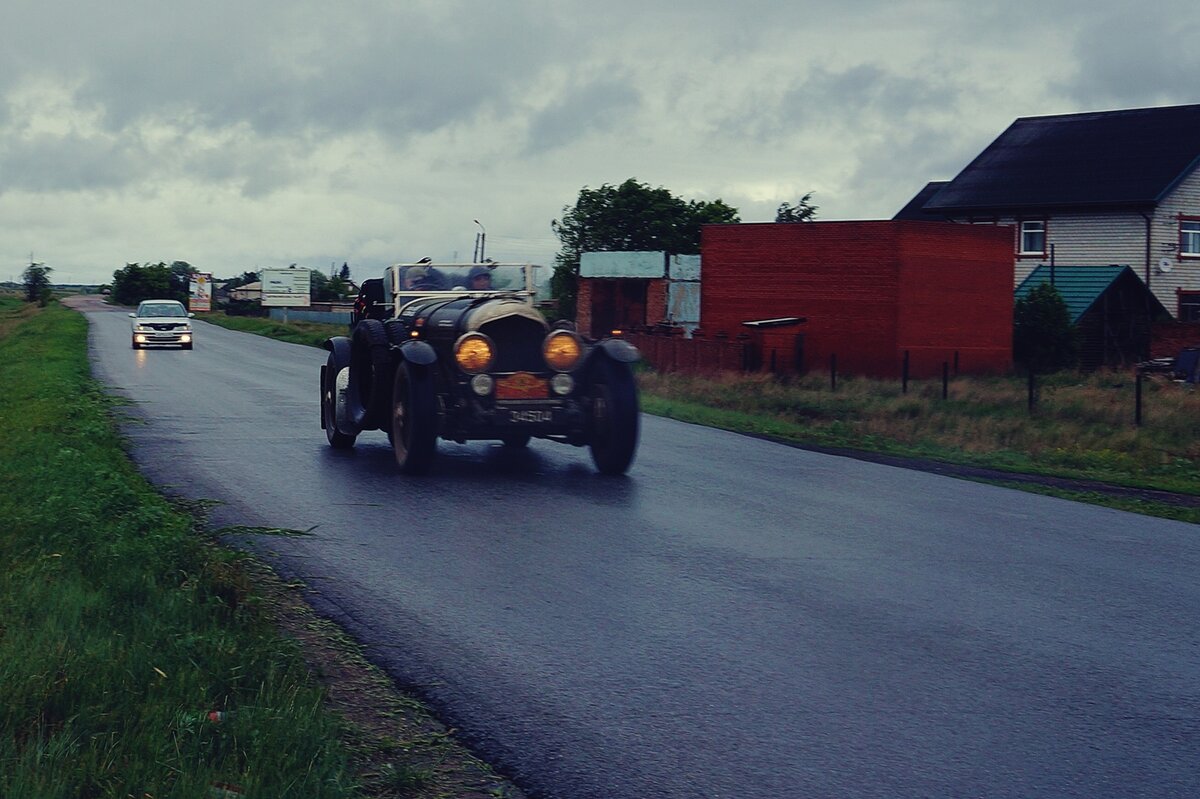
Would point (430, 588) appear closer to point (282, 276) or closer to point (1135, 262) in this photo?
point (1135, 262)

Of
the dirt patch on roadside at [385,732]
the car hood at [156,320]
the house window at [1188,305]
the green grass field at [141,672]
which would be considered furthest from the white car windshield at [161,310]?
the dirt patch on roadside at [385,732]

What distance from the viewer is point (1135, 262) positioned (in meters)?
46.6

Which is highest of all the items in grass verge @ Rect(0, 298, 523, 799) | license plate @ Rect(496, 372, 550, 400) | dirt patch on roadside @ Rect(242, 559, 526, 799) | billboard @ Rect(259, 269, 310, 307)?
billboard @ Rect(259, 269, 310, 307)

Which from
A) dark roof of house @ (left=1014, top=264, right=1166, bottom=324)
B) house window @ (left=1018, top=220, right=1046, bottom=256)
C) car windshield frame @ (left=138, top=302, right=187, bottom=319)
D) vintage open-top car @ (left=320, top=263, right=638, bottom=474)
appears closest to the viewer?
vintage open-top car @ (left=320, top=263, right=638, bottom=474)

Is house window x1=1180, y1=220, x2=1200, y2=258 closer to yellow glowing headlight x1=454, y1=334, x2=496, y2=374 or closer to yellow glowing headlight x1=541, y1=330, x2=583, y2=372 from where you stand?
yellow glowing headlight x1=541, y1=330, x2=583, y2=372

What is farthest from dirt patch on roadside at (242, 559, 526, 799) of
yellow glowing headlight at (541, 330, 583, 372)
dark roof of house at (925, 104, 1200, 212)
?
dark roof of house at (925, 104, 1200, 212)

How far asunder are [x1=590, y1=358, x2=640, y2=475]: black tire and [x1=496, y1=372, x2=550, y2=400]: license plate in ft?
1.91

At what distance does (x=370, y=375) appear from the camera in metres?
14.6

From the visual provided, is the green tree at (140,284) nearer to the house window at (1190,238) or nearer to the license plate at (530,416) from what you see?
the house window at (1190,238)

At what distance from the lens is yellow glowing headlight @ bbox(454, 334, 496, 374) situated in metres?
13.0

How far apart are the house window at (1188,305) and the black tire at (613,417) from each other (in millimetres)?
39616

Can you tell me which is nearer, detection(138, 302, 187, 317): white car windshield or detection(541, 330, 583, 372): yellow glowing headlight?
detection(541, 330, 583, 372): yellow glowing headlight

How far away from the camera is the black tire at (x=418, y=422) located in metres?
12.7

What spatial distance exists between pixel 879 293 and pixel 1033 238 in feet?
60.1
